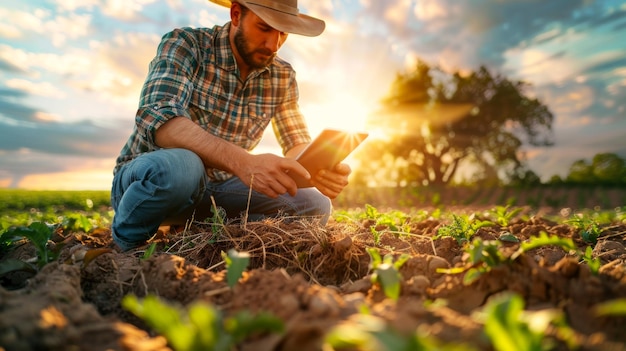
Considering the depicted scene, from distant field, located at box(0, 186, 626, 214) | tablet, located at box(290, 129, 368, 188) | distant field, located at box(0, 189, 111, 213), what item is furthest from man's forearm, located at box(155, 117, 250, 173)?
distant field, located at box(0, 186, 626, 214)

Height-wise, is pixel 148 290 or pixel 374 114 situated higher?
pixel 374 114

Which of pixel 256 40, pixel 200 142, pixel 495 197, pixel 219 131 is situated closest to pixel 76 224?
pixel 219 131

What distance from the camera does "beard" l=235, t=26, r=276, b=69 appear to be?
331 cm

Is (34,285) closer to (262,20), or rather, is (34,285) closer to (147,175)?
(147,175)

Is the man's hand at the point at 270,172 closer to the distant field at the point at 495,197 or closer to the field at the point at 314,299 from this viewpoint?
the field at the point at 314,299

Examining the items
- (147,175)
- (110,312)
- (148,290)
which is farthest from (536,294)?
(147,175)

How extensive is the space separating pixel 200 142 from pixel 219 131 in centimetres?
85

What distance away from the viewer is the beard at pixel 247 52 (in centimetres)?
331

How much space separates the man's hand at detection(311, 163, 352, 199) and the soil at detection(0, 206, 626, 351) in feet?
3.15

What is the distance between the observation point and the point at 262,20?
3.10 meters

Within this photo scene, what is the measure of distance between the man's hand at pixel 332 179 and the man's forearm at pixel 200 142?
713 mm

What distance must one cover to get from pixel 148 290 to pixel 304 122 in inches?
110

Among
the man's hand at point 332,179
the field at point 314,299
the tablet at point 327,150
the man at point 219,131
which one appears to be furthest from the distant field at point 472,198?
the field at point 314,299

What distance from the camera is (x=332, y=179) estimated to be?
318 centimetres
